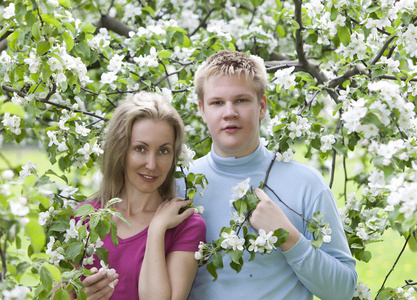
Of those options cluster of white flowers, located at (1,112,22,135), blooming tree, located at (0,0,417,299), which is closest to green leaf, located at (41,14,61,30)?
blooming tree, located at (0,0,417,299)

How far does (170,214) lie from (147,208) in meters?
0.18

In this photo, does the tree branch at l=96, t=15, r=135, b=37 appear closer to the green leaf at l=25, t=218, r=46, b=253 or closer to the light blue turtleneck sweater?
the light blue turtleneck sweater

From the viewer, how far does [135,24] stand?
161 inches

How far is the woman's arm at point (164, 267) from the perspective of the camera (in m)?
2.11

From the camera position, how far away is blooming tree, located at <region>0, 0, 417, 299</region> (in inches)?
60.7

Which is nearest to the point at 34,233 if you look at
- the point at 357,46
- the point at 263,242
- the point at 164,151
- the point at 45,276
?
the point at 45,276

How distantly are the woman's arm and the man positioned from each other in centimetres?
16

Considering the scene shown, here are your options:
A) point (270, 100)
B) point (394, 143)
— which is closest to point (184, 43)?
point (270, 100)

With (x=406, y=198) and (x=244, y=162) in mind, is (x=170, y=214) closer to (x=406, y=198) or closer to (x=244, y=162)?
(x=244, y=162)

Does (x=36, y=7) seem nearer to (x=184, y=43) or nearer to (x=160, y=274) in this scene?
(x=160, y=274)

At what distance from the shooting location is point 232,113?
2240mm

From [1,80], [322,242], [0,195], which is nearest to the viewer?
[0,195]

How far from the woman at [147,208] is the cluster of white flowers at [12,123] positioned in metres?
0.35

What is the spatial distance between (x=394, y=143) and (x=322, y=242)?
65cm
